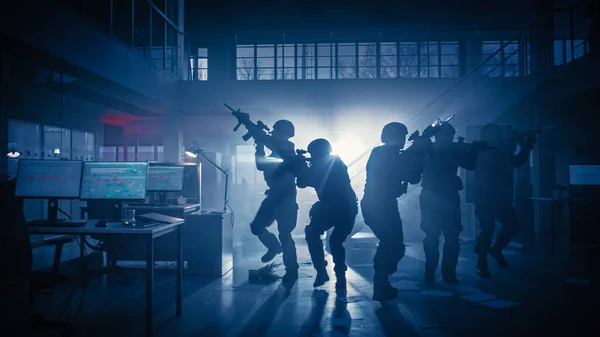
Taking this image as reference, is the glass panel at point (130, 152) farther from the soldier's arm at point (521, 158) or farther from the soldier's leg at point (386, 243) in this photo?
the soldier's arm at point (521, 158)

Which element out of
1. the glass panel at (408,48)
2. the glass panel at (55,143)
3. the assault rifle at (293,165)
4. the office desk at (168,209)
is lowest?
the office desk at (168,209)

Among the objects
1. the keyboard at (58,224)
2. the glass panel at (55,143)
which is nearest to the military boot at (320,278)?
the keyboard at (58,224)

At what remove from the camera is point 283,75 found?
10.4 m

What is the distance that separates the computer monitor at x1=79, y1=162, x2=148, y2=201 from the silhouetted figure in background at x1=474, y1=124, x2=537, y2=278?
4070mm

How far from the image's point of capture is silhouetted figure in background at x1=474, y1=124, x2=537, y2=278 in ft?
16.4

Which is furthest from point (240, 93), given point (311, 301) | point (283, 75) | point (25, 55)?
point (311, 301)

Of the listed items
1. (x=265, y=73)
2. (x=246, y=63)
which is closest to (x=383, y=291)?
(x=265, y=73)

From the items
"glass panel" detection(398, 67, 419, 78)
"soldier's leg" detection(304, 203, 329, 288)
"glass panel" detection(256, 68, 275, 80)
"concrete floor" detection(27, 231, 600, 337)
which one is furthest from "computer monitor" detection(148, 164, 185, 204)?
"glass panel" detection(398, 67, 419, 78)

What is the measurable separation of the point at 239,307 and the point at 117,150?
1030cm

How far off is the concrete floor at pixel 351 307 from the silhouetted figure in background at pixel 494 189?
47cm

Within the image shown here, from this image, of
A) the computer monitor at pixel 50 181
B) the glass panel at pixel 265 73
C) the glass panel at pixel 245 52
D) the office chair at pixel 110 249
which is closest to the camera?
the computer monitor at pixel 50 181

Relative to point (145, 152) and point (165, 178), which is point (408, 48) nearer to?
point (145, 152)

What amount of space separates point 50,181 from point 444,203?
4047mm

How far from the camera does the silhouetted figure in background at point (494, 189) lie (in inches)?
197
